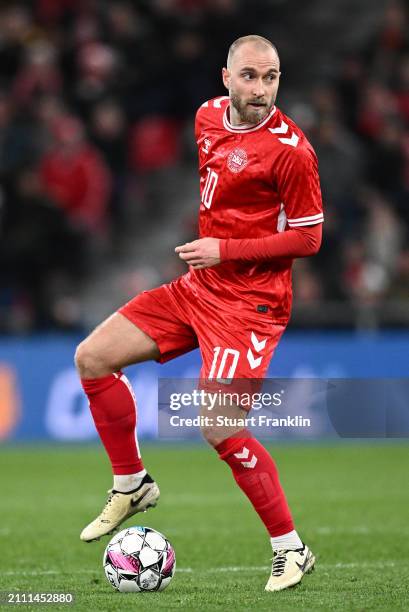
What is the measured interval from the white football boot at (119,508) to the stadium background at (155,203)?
3977 millimetres

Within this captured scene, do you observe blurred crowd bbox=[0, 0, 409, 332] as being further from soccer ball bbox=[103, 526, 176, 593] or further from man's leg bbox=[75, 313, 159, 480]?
soccer ball bbox=[103, 526, 176, 593]

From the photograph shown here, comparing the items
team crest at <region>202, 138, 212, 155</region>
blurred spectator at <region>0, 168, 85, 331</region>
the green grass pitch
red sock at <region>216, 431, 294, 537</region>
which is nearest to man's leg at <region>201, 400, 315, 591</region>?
red sock at <region>216, 431, 294, 537</region>

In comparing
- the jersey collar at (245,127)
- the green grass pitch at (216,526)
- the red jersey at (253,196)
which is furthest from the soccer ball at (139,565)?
the jersey collar at (245,127)

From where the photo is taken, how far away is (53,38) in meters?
17.2

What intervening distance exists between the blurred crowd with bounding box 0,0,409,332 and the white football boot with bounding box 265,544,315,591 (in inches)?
327

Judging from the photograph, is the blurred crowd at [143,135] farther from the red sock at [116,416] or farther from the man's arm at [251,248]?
the man's arm at [251,248]

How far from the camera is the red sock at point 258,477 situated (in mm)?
6469

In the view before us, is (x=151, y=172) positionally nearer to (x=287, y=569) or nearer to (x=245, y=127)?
(x=245, y=127)

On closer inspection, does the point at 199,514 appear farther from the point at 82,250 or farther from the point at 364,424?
the point at 82,250

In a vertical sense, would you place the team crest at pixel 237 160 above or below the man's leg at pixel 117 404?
above

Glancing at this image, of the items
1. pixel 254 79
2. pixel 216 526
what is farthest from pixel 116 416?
pixel 216 526

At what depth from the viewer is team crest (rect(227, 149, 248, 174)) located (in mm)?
6516

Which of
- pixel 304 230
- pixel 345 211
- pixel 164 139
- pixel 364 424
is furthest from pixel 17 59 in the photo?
pixel 304 230

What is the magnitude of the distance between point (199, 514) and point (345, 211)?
251 inches
